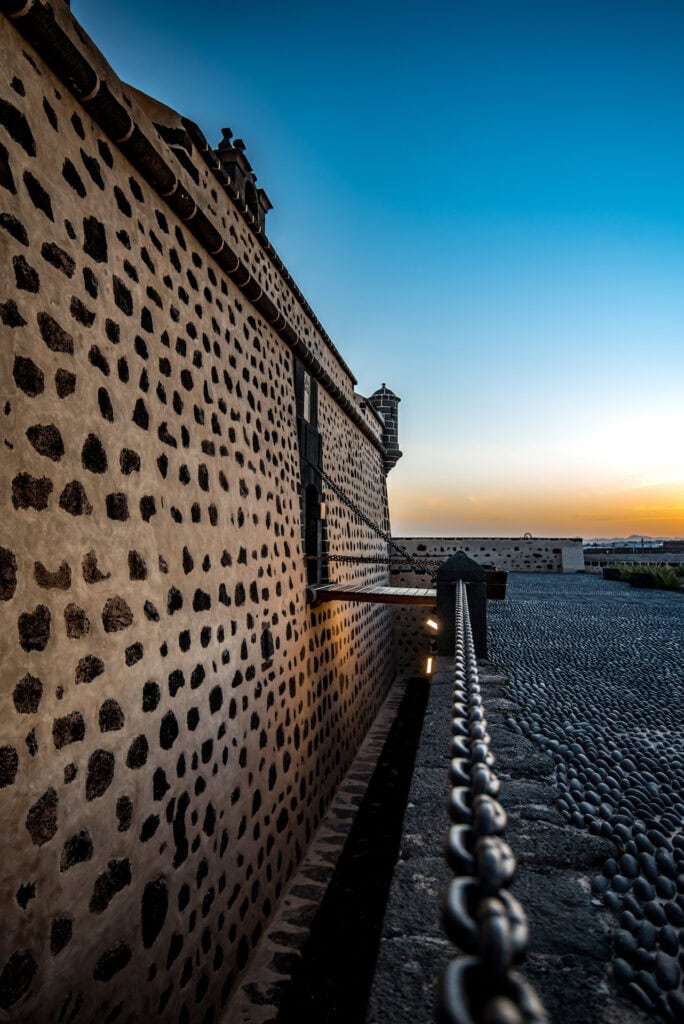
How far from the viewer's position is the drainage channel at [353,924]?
4105 millimetres

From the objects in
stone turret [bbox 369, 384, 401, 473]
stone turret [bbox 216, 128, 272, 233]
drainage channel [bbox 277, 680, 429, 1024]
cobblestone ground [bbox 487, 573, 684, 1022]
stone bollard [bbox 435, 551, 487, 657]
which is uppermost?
stone turret [bbox 216, 128, 272, 233]

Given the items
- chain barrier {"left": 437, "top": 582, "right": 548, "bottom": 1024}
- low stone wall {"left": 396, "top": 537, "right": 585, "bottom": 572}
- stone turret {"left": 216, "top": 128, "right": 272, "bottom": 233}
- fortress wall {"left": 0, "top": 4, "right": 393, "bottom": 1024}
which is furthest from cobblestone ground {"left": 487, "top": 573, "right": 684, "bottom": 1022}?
low stone wall {"left": 396, "top": 537, "right": 585, "bottom": 572}

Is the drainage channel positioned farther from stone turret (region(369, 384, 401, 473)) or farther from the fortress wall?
stone turret (region(369, 384, 401, 473))

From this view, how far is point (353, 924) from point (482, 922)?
5756mm

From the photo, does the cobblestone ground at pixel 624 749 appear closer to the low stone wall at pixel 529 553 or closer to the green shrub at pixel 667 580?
the green shrub at pixel 667 580

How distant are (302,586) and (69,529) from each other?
426 cm

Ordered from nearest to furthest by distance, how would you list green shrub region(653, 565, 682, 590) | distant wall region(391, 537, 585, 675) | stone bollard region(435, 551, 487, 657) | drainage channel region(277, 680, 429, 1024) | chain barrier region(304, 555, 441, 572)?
drainage channel region(277, 680, 429, 1024), stone bollard region(435, 551, 487, 657), chain barrier region(304, 555, 441, 572), green shrub region(653, 565, 682, 590), distant wall region(391, 537, 585, 675)

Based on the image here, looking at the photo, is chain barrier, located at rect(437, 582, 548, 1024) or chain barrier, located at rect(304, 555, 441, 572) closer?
chain barrier, located at rect(437, 582, 548, 1024)

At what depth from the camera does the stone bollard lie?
700 centimetres

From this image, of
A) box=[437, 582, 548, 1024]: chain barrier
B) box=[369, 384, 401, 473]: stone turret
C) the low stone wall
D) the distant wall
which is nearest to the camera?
box=[437, 582, 548, 1024]: chain barrier

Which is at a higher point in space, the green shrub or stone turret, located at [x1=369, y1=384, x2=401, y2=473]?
stone turret, located at [x1=369, y1=384, x2=401, y2=473]

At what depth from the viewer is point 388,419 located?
616 inches

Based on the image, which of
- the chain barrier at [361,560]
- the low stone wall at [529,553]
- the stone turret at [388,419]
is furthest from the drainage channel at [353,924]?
the low stone wall at [529,553]

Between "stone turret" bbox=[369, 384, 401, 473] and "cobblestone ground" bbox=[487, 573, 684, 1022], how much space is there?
6575 mm
